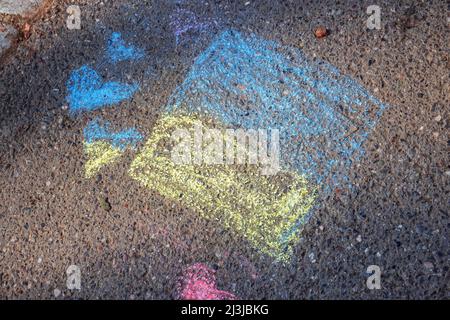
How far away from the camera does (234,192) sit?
248cm

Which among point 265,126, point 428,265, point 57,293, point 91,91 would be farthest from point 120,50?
point 428,265

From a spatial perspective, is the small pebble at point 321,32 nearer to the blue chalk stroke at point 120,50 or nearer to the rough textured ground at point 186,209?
→ the rough textured ground at point 186,209

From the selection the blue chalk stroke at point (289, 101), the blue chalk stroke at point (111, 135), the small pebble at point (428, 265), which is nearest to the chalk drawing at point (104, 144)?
the blue chalk stroke at point (111, 135)

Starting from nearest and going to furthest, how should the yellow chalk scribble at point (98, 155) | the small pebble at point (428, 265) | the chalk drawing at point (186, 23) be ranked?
the small pebble at point (428, 265) < the yellow chalk scribble at point (98, 155) < the chalk drawing at point (186, 23)

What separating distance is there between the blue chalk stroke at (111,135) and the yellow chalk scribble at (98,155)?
2 centimetres

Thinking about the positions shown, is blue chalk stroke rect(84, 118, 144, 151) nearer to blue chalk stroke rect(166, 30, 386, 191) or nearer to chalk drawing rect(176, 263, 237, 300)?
blue chalk stroke rect(166, 30, 386, 191)

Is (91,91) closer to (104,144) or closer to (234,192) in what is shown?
(104,144)

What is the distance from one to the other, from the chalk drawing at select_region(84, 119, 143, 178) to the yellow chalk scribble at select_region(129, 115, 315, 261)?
0.08 metres

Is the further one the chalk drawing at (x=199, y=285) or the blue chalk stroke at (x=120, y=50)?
the blue chalk stroke at (x=120, y=50)

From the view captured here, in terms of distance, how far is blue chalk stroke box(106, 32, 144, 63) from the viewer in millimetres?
2768

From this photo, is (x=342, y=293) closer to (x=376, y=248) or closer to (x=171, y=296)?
(x=376, y=248)

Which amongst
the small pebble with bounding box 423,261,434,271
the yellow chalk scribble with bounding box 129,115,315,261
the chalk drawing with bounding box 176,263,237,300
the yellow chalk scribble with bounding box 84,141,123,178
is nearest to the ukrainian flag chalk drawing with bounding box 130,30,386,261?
the yellow chalk scribble with bounding box 129,115,315,261

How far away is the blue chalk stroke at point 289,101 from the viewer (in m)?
2.46
